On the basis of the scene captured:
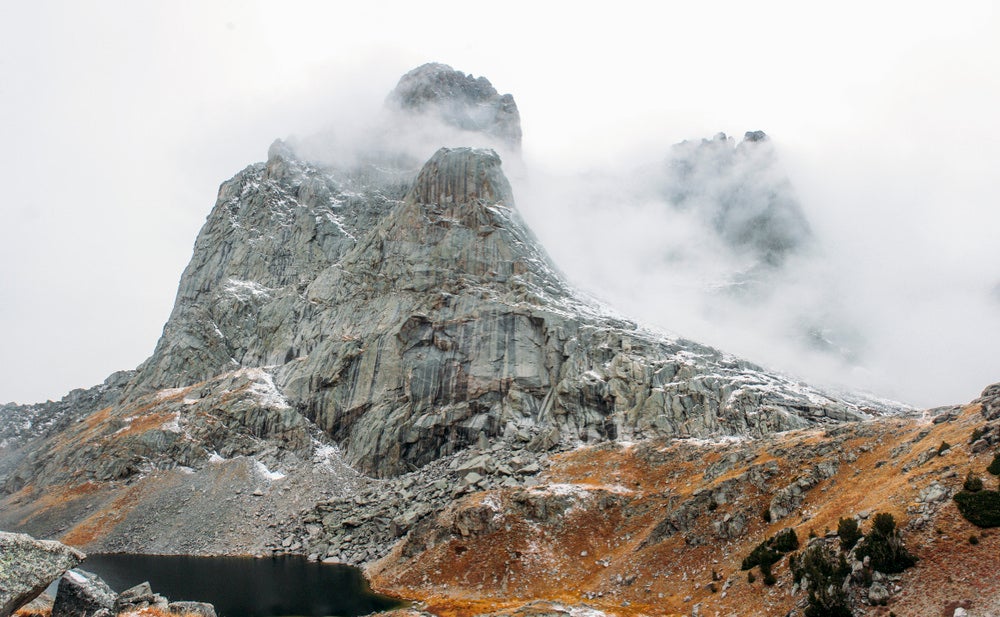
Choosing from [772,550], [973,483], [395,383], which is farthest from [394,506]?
[973,483]

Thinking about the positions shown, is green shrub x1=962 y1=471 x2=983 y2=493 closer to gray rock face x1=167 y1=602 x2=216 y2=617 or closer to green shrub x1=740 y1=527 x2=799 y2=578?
green shrub x1=740 y1=527 x2=799 y2=578

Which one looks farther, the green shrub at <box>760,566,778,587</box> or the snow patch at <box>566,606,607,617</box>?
the green shrub at <box>760,566,778,587</box>

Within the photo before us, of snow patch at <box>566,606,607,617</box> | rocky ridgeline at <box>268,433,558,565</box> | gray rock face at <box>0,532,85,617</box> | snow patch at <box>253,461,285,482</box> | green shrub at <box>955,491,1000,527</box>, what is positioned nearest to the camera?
gray rock face at <box>0,532,85,617</box>

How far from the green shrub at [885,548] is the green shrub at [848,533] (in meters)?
1.22

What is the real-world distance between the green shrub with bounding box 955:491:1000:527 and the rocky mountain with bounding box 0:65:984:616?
1655 centimetres

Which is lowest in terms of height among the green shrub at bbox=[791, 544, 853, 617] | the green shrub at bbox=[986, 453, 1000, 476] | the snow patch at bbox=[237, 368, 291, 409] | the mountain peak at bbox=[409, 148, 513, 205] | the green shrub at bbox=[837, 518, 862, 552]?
the green shrub at bbox=[791, 544, 853, 617]

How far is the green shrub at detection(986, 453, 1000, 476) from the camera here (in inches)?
1389

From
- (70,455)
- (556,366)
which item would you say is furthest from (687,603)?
(70,455)

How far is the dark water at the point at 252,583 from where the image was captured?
57094 millimetres

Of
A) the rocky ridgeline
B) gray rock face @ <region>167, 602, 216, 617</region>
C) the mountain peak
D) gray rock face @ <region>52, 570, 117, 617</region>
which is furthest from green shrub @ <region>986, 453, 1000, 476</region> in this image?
the mountain peak

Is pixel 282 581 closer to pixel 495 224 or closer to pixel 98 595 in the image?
pixel 98 595

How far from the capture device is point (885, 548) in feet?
108

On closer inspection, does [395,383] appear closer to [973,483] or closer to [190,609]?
[190,609]

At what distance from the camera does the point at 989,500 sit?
32656 mm
